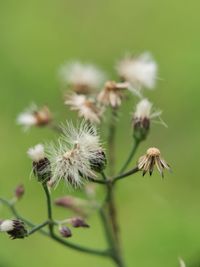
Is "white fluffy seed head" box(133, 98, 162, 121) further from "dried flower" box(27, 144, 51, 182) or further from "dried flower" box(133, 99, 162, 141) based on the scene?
"dried flower" box(27, 144, 51, 182)

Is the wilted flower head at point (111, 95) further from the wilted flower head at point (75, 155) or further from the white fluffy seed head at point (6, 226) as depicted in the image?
the white fluffy seed head at point (6, 226)

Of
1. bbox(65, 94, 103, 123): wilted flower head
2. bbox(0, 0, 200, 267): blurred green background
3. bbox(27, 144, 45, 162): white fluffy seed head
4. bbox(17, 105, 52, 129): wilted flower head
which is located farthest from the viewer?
bbox(0, 0, 200, 267): blurred green background

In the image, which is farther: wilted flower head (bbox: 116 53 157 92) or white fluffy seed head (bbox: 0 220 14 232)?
wilted flower head (bbox: 116 53 157 92)

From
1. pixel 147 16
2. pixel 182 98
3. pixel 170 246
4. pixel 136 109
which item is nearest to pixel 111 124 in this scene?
pixel 136 109

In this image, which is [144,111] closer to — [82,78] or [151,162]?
[151,162]

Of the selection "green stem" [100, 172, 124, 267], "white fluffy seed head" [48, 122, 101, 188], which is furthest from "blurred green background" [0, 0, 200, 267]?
"white fluffy seed head" [48, 122, 101, 188]

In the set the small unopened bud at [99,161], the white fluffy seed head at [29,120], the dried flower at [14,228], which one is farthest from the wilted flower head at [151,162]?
the white fluffy seed head at [29,120]

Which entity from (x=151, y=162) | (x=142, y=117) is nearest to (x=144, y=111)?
(x=142, y=117)
